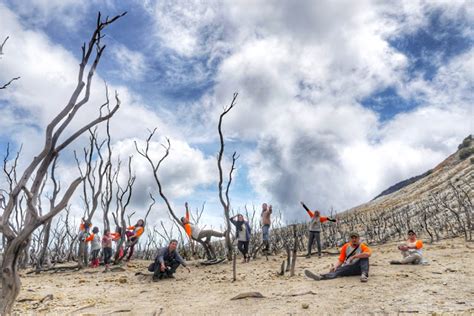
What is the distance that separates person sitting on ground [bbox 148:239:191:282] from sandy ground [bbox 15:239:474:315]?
0.31 meters

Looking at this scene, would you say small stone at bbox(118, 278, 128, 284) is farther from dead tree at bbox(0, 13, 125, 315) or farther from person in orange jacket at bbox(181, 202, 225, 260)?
dead tree at bbox(0, 13, 125, 315)

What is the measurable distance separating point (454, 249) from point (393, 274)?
15.4 ft

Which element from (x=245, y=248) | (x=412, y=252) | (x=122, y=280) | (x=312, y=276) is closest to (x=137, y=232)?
(x=122, y=280)

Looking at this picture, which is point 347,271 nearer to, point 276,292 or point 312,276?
point 312,276

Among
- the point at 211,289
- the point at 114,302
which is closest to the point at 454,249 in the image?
the point at 211,289

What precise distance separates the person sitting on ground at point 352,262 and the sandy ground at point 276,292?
0.26 meters

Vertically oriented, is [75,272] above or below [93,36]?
below

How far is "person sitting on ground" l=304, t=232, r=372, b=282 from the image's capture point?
8.54m

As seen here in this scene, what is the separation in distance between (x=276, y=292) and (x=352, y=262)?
1.98 m

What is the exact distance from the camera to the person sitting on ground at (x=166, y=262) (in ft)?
36.4

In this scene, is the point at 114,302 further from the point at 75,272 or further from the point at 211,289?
the point at 75,272

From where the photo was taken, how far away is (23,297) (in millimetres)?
9195

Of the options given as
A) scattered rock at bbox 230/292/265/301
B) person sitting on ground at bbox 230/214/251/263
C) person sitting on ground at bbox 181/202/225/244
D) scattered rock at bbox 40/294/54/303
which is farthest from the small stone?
scattered rock at bbox 230/292/265/301

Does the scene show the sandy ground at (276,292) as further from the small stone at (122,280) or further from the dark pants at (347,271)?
the dark pants at (347,271)
